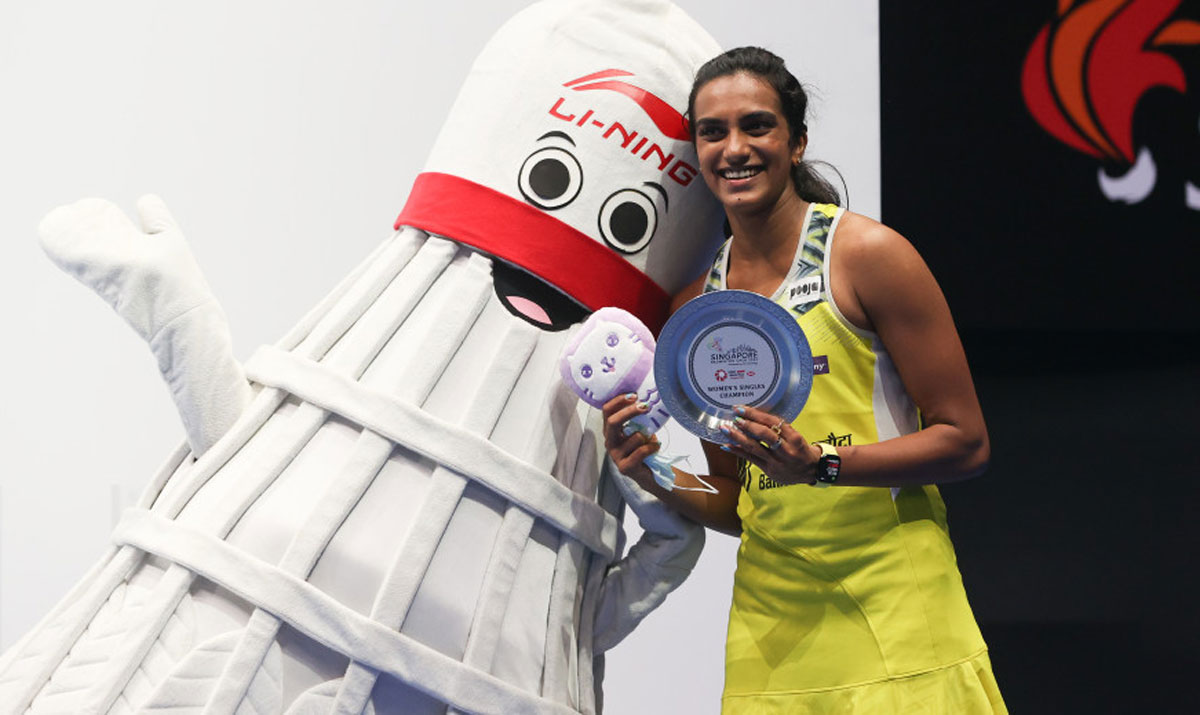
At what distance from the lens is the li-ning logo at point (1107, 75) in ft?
8.03

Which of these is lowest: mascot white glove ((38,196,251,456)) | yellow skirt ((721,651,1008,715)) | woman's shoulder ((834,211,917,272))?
yellow skirt ((721,651,1008,715))

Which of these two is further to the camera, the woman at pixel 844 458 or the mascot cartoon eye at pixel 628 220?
the mascot cartoon eye at pixel 628 220

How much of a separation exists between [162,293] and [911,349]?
81cm

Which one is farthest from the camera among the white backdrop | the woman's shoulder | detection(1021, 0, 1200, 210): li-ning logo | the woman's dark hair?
detection(1021, 0, 1200, 210): li-ning logo

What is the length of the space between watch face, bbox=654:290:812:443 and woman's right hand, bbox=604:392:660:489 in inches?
3.2

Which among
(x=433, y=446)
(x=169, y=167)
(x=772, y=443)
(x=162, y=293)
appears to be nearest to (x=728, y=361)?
(x=772, y=443)

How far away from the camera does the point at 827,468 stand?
4.00 feet

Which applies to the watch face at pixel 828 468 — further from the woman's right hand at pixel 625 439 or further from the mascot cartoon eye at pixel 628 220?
the mascot cartoon eye at pixel 628 220

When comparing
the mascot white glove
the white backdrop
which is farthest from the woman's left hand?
the white backdrop

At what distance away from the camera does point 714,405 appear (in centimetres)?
123

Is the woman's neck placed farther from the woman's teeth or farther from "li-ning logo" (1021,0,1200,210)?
"li-ning logo" (1021,0,1200,210)

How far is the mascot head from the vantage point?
56.1 inches

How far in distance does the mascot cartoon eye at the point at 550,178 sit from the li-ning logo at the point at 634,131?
52mm

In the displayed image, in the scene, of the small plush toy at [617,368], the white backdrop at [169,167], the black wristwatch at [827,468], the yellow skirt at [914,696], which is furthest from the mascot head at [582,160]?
the white backdrop at [169,167]
